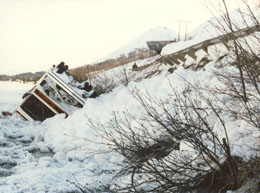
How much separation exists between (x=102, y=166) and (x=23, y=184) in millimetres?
1712

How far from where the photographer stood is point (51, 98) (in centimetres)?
981

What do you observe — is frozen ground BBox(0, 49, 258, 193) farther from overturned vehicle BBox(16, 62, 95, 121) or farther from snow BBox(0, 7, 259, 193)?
overturned vehicle BBox(16, 62, 95, 121)

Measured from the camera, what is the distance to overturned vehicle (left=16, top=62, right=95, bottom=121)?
9.70m

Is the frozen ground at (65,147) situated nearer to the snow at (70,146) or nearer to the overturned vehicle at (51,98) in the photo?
the snow at (70,146)

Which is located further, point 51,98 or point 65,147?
point 51,98

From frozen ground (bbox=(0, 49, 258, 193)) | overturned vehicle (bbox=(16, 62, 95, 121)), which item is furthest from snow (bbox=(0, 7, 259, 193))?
overturned vehicle (bbox=(16, 62, 95, 121))

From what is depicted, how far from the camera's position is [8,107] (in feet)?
47.9

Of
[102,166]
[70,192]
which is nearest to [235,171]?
[70,192]

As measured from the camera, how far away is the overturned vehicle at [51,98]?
9703 mm

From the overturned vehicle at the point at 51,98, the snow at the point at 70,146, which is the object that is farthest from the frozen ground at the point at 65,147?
the overturned vehicle at the point at 51,98

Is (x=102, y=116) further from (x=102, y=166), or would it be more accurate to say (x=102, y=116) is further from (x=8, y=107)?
(x=8, y=107)

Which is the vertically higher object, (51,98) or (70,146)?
(51,98)

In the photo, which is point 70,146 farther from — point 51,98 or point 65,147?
point 51,98

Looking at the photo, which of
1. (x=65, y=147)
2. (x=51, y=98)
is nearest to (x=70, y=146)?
(x=65, y=147)
